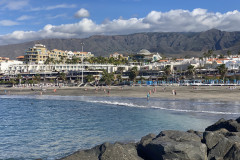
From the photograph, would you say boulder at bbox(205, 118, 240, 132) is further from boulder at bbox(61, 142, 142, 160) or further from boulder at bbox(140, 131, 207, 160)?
boulder at bbox(61, 142, 142, 160)

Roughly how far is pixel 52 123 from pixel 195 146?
1629cm

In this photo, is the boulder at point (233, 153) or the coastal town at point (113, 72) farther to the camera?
the coastal town at point (113, 72)

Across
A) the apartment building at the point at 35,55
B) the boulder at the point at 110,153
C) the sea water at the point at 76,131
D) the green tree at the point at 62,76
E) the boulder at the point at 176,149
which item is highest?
the apartment building at the point at 35,55

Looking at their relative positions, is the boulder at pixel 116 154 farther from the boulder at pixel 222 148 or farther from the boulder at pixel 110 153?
the boulder at pixel 222 148

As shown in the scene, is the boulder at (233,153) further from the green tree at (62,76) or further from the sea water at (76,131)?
the green tree at (62,76)

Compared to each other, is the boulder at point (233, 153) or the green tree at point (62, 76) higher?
the green tree at point (62, 76)

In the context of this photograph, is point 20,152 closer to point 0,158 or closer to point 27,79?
point 0,158

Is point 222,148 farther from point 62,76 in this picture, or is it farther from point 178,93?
point 62,76

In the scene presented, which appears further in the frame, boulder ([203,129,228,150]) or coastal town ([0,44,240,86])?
coastal town ([0,44,240,86])

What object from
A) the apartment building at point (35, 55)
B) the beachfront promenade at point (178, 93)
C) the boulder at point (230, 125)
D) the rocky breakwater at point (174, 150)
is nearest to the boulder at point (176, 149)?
the rocky breakwater at point (174, 150)

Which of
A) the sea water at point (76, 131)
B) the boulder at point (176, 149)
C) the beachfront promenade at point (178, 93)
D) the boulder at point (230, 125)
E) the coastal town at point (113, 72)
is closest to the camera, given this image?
the boulder at point (176, 149)

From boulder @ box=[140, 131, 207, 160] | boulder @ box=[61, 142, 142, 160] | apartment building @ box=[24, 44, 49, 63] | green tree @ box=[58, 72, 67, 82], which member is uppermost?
apartment building @ box=[24, 44, 49, 63]

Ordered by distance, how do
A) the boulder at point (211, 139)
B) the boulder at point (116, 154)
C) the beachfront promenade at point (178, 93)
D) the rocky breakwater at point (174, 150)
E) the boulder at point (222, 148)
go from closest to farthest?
the rocky breakwater at point (174, 150) < the boulder at point (116, 154) < the boulder at point (222, 148) < the boulder at point (211, 139) < the beachfront promenade at point (178, 93)

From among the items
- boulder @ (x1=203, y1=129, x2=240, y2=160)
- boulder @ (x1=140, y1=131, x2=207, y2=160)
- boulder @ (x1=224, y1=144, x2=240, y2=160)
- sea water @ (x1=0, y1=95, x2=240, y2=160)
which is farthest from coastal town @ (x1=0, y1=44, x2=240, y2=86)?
boulder @ (x1=140, y1=131, x2=207, y2=160)
